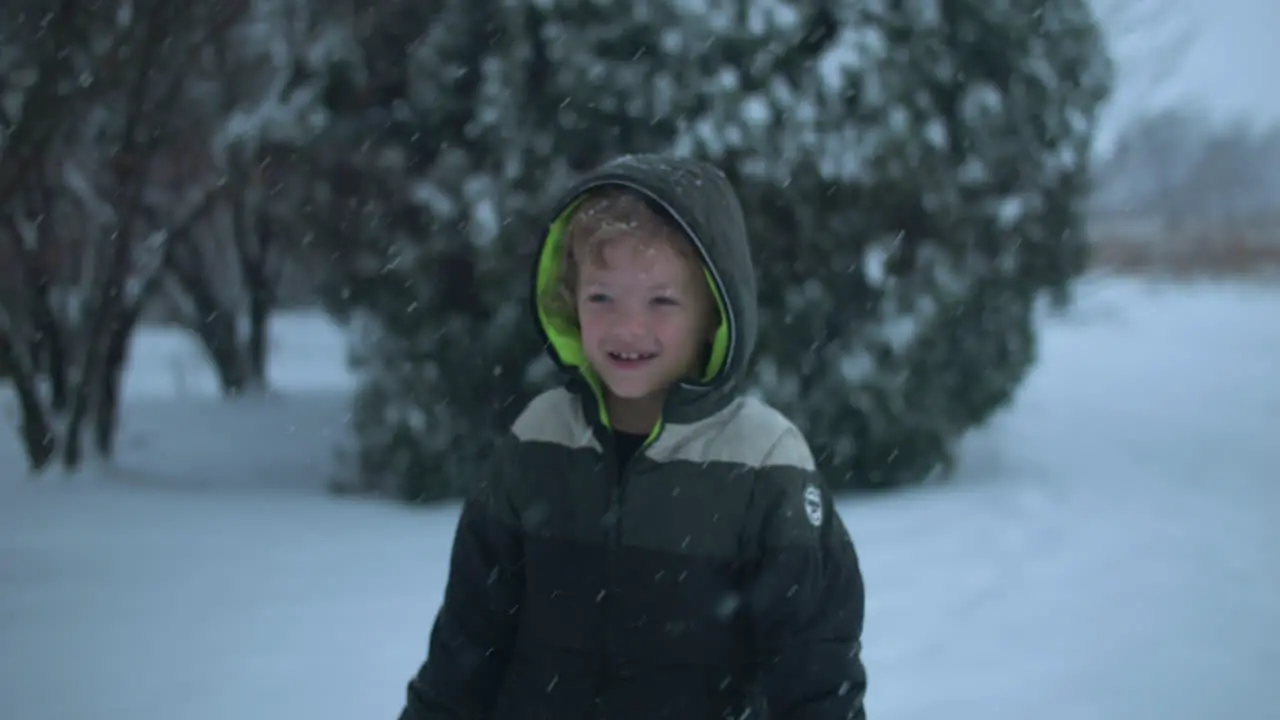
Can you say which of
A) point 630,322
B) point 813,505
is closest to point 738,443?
point 813,505

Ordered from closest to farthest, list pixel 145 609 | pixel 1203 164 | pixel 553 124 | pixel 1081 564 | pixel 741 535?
pixel 741 535 < pixel 145 609 < pixel 1081 564 < pixel 553 124 < pixel 1203 164

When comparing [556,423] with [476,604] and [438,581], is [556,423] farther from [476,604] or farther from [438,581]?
[438,581]

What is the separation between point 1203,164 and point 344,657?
140ft

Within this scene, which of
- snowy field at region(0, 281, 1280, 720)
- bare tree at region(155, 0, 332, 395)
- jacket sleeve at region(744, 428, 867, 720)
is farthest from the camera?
bare tree at region(155, 0, 332, 395)

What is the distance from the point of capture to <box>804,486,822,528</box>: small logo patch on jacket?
1648mm

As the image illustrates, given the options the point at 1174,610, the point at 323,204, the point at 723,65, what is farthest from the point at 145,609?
the point at 1174,610

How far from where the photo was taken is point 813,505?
5.47 feet

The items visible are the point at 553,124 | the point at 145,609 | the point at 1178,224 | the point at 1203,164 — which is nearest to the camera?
the point at 145,609

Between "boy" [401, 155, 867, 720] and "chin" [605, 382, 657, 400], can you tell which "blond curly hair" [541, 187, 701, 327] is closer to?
"boy" [401, 155, 867, 720]

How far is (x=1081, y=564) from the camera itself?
4215 millimetres

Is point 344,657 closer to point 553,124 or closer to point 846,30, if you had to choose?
point 553,124

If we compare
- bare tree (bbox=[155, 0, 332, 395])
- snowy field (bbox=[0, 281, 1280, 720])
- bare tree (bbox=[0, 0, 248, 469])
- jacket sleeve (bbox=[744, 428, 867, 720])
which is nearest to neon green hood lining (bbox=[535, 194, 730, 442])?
jacket sleeve (bbox=[744, 428, 867, 720])

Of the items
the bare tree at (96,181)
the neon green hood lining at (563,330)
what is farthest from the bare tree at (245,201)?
the neon green hood lining at (563,330)

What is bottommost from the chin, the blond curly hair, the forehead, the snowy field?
Answer: the snowy field
